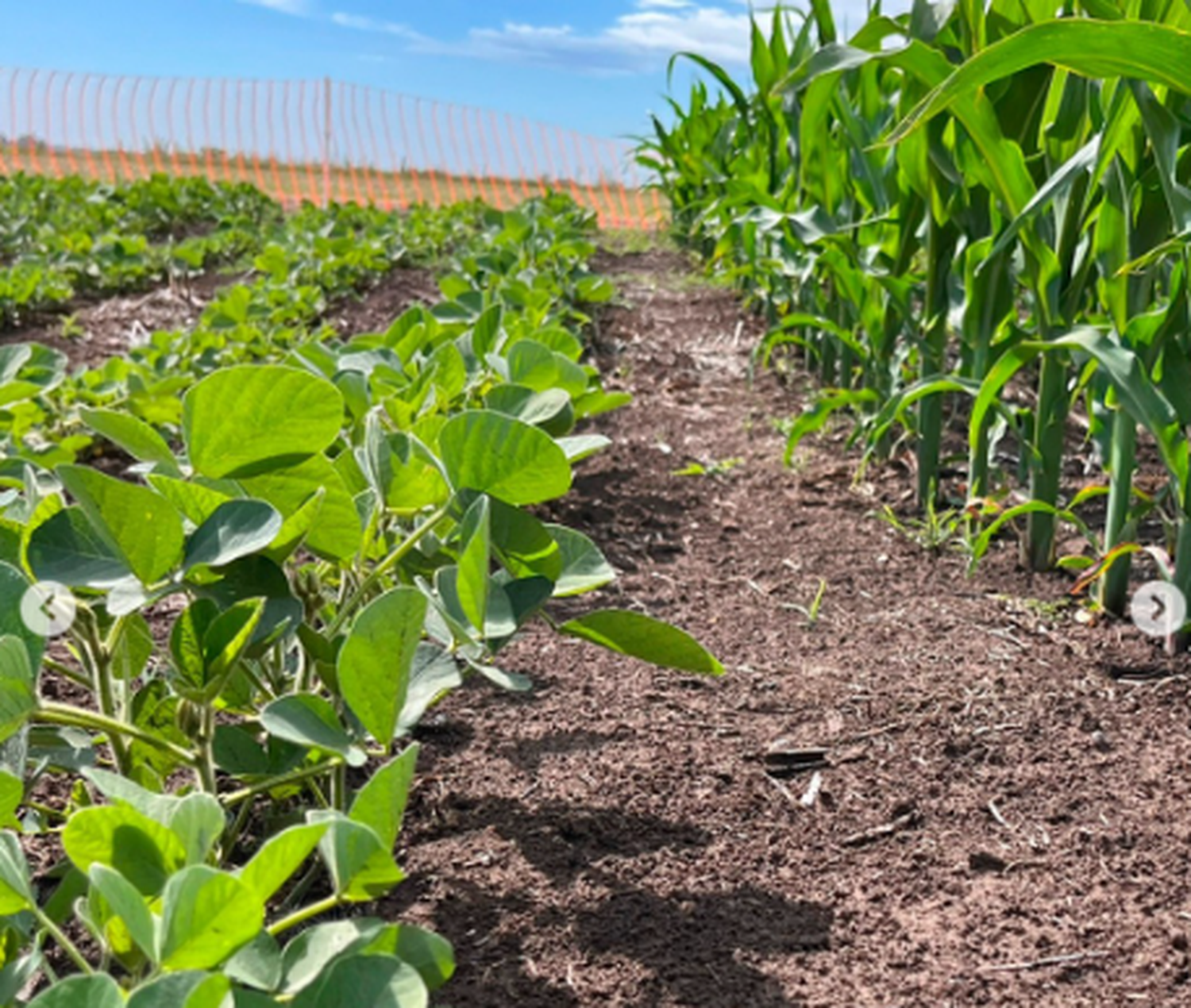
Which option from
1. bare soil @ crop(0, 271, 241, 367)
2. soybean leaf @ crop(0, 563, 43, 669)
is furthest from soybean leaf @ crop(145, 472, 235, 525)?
bare soil @ crop(0, 271, 241, 367)

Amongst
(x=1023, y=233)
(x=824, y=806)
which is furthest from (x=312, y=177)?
(x=824, y=806)

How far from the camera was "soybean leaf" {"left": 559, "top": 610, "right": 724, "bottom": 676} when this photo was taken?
1003mm

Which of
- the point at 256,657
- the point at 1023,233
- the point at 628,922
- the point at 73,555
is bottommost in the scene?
the point at 628,922

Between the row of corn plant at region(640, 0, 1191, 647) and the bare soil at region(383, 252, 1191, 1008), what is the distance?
0.27m

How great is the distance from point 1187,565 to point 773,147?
3020 millimetres

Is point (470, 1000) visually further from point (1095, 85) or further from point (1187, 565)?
point (1095, 85)

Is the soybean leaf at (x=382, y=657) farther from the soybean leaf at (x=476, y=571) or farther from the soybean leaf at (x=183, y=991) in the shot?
the soybean leaf at (x=183, y=991)

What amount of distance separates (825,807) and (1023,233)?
1067 mm

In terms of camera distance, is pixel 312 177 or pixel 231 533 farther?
pixel 312 177

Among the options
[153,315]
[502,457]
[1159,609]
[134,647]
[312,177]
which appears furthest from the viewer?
[312,177]

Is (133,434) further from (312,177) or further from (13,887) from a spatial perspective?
(312,177)

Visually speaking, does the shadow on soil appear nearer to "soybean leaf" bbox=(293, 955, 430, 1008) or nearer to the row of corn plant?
"soybean leaf" bbox=(293, 955, 430, 1008)

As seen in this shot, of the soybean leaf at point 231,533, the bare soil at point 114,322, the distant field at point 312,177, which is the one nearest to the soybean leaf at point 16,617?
the soybean leaf at point 231,533

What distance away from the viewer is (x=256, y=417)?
94 centimetres
